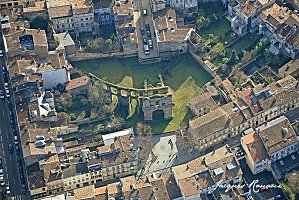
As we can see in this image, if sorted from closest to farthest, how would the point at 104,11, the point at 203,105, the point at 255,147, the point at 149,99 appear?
the point at 255,147
the point at 149,99
the point at 203,105
the point at 104,11

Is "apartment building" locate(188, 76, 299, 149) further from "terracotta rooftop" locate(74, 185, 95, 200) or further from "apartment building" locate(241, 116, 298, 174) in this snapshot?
"terracotta rooftop" locate(74, 185, 95, 200)

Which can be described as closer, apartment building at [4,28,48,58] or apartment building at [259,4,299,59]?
apartment building at [259,4,299,59]

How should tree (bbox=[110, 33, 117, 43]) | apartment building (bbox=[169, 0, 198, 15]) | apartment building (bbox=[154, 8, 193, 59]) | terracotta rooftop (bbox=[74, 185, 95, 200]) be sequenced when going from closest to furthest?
terracotta rooftop (bbox=[74, 185, 95, 200]) < apartment building (bbox=[154, 8, 193, 59]) < tree (bbox=[110, 33, 117, 43]) < apartment building (bbox=[169, 0, 198, 15])

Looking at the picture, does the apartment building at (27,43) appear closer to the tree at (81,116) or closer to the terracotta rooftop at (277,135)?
the tree at (81,116)

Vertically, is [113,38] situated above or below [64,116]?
above

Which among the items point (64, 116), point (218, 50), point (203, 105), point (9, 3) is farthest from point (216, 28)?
point (9, 3)

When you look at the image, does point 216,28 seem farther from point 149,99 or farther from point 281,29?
point 149,99

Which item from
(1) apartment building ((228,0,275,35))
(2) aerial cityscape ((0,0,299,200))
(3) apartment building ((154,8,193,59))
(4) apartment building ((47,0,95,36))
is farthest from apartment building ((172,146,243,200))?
(4) apartment building ((47,0,95,36))
